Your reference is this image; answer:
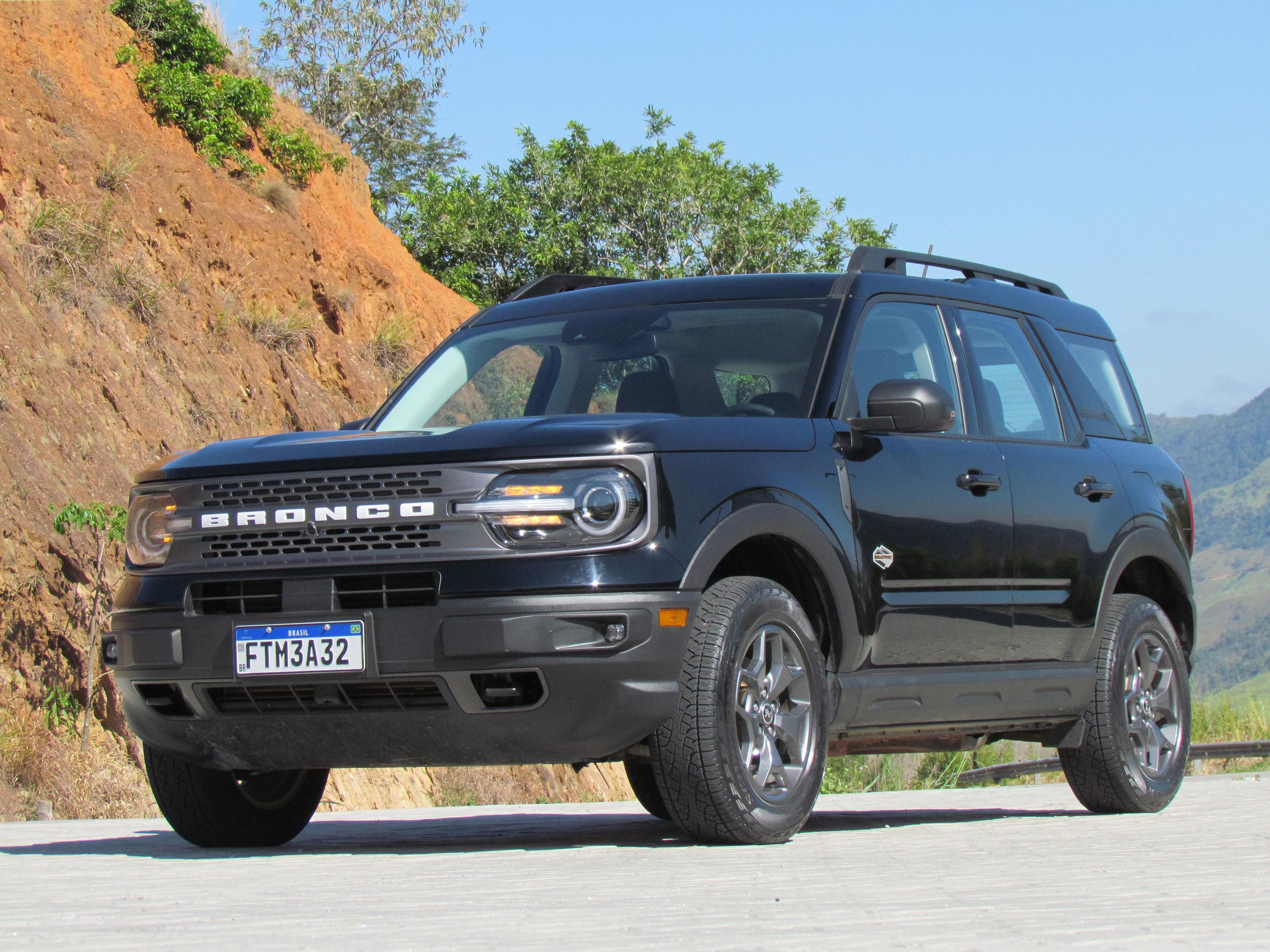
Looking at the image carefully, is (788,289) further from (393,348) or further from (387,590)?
(393,348)

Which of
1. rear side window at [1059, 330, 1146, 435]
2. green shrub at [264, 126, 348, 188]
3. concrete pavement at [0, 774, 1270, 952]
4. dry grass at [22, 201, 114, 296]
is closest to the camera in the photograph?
concrete pavement at [0, 774, 1270, 952]

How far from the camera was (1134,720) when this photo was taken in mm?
7590

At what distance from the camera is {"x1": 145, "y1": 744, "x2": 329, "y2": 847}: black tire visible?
6.01 meters

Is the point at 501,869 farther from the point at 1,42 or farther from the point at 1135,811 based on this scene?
the point at 1,42

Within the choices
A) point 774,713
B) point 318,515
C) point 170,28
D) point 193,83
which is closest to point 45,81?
point 193,83

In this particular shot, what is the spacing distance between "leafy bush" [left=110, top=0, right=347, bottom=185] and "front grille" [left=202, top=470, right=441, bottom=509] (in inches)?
640

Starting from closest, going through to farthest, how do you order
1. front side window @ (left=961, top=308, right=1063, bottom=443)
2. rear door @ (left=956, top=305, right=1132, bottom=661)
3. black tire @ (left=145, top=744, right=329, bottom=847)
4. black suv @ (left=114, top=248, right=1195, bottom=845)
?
1. black suv @ (left=114, top=248, right=1195, bottom=845)
2. black tire @ (left=145, top=744, right=329, bottom=847)
3. rear door @ (left=956, top=305, right=1132, bottom=661)
4. front side window @ (left=961, top=308, right=1063, bottom=443)

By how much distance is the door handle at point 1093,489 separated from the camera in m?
7.21

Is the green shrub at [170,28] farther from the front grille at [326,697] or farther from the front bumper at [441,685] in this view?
the front grille at [326,697]

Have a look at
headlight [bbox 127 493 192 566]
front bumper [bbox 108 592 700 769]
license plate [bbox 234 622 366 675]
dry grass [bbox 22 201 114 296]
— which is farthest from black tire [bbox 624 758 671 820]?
dry grass [bbox 22 201 114 296]

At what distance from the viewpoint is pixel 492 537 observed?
16.7ft

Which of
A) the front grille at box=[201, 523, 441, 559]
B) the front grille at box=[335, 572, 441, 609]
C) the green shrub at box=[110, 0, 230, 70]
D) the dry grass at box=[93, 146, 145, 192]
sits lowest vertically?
the front grille at box=[335, 572, 441, 609]

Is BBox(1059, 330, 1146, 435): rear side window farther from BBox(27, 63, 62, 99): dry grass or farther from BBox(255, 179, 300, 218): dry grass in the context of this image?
BBox(255, 179, 300, 218): dry grass

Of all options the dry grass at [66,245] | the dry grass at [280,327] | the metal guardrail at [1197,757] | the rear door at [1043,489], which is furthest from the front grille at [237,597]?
the dry grass at [280,327]
